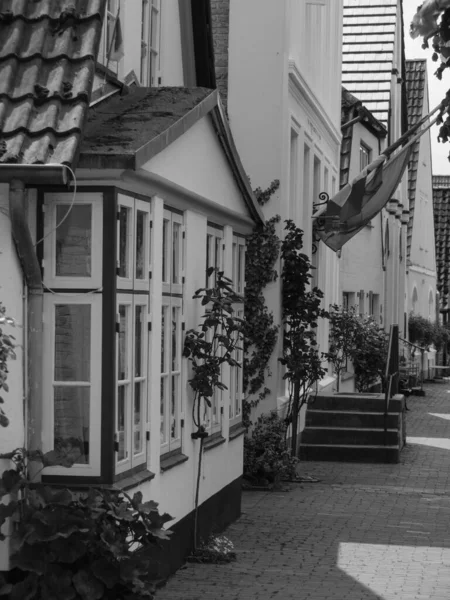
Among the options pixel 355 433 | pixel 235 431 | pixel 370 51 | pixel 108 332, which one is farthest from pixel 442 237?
pixel 108 332

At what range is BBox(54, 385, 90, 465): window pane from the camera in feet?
23.7

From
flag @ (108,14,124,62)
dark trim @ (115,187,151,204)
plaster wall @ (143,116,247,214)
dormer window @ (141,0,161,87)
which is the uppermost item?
dormer window @ (141,0,161,87)

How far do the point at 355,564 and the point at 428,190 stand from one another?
106 ft

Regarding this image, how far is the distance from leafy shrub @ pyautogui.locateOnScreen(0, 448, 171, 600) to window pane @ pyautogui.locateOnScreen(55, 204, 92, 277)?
43.6 inches

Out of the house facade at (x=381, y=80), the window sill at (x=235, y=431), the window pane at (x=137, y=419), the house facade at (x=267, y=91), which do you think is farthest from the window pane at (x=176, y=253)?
the house facade at (x=381, y=80)

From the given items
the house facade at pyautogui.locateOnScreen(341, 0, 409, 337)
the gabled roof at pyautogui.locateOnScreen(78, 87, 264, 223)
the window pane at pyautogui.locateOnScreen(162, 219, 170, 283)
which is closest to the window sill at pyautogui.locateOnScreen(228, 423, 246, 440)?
the gabled roof at pyautogui.locateOnScreen(78, 87, 264, 223)

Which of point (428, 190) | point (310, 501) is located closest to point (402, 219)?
point (428, 190)

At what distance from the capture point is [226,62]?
52.5 ft

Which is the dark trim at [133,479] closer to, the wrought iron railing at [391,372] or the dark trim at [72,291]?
the dark trim at [72,291]

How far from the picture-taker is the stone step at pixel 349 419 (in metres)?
17.7

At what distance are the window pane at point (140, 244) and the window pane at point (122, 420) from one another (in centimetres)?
75

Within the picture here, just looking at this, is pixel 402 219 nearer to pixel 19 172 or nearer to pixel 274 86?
pixel 274 86

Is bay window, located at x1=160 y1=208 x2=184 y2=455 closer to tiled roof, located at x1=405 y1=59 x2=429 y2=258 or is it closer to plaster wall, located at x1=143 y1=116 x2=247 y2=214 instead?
plaster wall, located at x1=143 y1=116 x2=247 y2=214

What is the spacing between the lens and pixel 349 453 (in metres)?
17.3
